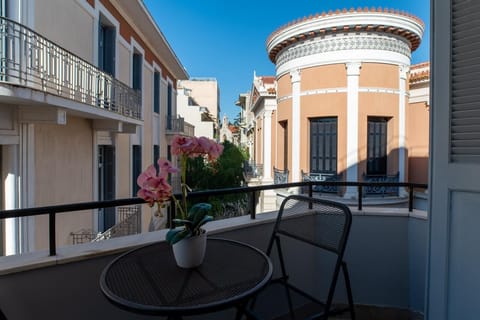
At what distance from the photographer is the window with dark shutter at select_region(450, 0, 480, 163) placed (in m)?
1.56

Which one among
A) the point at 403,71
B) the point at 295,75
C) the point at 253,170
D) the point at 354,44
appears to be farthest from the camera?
the point at 253,170

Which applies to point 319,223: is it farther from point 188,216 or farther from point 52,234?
point 52,234

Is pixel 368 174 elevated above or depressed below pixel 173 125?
below

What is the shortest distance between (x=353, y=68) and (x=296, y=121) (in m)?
2.12

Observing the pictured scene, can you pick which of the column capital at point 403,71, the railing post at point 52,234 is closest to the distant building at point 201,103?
the column capital at point 403,71

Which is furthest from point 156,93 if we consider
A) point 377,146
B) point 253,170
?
point 377,146

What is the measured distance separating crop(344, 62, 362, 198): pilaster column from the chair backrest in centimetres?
543

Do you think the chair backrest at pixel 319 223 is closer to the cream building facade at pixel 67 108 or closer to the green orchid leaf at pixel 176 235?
the green orchid leaf at pixel 176 235

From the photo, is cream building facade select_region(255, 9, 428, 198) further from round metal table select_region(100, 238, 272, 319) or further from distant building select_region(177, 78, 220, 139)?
distant building select_region(177, 78, 220, 139)

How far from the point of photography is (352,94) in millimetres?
7816

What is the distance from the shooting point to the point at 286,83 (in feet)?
29.3

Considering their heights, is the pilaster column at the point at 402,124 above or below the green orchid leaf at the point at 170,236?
above

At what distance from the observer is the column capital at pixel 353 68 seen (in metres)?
7.75

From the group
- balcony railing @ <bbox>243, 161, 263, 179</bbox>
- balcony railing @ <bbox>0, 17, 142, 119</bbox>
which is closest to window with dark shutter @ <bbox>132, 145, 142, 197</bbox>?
balcony railing @ <bbox>0, 17, 142, 119</bbox>
